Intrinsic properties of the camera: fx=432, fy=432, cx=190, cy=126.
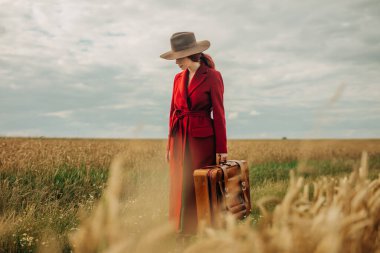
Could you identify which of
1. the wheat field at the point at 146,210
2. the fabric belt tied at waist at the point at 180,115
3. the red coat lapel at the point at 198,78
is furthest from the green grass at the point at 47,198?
the red coat lapel at the point at 198,78

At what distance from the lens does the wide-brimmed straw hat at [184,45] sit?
4.88 meters

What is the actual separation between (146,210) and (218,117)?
2.61 meters

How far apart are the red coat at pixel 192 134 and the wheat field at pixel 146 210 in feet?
1.28

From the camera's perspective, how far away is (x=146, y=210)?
22.3ft

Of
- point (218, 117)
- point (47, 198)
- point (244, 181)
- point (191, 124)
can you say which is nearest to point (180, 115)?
point (191, 124)

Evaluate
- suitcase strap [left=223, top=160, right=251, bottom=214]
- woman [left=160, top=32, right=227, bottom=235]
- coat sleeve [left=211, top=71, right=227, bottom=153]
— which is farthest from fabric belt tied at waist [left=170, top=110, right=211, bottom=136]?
suitcase strap [left=223, top=160, right=251, bottom=214]

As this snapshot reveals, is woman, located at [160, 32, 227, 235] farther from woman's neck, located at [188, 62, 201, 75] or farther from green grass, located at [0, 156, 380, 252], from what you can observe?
green grass, located at [0, 156, 380, 252]

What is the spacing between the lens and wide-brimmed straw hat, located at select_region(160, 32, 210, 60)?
488cm

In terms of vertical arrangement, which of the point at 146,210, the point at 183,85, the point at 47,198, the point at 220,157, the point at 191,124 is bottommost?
the point at 146,210

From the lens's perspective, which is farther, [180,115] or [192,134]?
[180,115]

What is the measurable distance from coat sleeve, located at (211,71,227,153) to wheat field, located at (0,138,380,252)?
1.02 m

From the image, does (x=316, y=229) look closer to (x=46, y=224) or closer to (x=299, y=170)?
(x=299, y=170)

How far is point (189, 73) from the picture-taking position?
5.09 m

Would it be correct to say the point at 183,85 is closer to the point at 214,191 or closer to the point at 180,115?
the point at 180,115
